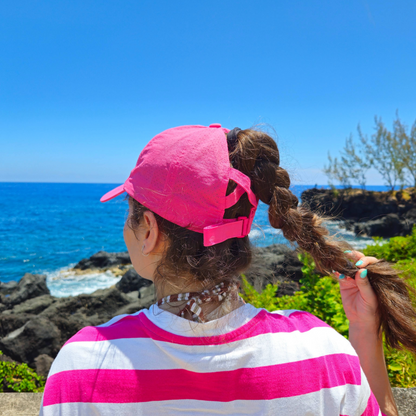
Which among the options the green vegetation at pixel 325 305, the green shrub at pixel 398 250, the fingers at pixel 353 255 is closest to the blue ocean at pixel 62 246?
the fingers at pixel 353 255

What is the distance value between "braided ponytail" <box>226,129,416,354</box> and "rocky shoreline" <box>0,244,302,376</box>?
0.85 ft

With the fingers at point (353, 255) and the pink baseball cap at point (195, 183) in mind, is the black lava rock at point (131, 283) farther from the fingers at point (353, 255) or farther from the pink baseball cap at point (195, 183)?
the pink baseball cap at point (195, 183)

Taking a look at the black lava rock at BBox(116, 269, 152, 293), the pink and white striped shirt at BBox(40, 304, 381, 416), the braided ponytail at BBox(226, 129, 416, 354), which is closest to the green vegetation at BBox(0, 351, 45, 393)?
the pink and white striped shirt at BBox(40, 304, 381, 416)

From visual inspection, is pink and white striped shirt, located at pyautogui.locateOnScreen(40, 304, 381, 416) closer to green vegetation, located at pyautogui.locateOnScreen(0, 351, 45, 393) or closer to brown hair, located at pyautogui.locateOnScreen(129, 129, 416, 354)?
brown hair, located at pyautogui.locateOnScreen(129, 129, 416, 354)

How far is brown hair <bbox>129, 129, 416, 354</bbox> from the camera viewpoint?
113cm

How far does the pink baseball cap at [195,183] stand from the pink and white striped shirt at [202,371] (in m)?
0.30

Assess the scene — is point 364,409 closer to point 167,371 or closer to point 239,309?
point 239,309

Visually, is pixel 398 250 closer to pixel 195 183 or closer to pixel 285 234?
pixel 285 234

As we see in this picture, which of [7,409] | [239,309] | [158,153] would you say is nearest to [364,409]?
[239,309]

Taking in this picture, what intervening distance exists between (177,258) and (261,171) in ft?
1.42

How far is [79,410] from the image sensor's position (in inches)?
34.2

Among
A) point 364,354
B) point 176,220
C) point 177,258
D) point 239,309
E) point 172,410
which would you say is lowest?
point 364,354

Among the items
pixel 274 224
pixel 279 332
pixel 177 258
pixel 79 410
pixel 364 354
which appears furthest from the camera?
pixel 364 354

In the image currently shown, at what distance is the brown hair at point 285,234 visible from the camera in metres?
1.13
